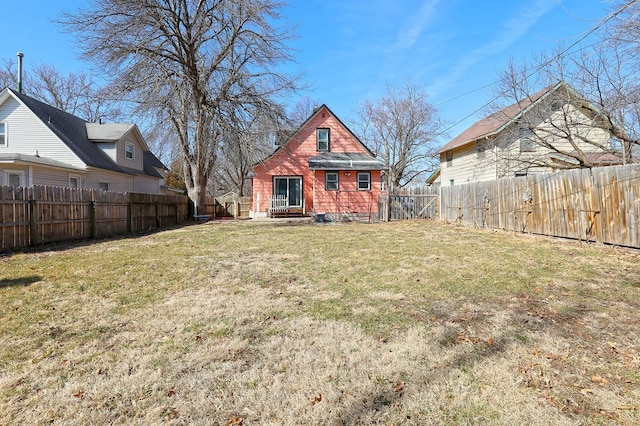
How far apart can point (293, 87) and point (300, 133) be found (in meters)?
2.93

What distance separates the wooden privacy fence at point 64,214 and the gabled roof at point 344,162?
31.1ft

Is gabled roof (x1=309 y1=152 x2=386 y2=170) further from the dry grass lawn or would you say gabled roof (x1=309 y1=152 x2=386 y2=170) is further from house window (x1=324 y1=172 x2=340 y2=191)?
the dry grass lawn

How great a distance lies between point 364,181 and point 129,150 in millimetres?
15625

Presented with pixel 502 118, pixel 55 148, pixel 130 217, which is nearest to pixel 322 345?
pixel 130 217

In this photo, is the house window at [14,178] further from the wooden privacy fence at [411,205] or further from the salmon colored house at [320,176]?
the wooden privacy fence at [411,205]

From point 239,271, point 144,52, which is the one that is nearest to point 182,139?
point 144,52

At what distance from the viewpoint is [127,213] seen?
1263 centimetres

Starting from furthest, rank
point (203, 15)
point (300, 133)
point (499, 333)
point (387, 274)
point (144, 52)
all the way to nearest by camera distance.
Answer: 1. point (300, 133)
2. point (203, 15)
3. point (144, 52)
4. point (387, 274)
5. point (499, 333)

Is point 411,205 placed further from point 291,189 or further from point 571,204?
point 571,204

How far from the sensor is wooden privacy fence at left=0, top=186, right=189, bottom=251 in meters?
8.22

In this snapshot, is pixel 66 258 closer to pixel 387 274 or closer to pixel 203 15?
pixel 387 274

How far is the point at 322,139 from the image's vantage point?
821 inches

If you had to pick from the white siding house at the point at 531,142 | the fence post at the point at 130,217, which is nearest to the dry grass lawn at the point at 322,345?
the fence post at the point at 130,217

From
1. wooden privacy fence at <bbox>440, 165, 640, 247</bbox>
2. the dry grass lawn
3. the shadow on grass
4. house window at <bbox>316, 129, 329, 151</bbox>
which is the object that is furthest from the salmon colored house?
the shadow on grass
